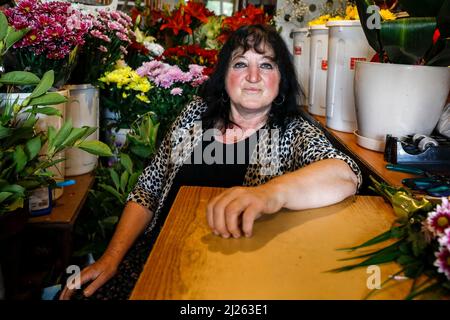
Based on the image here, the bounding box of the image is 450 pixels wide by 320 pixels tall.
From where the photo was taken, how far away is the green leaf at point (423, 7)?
114 centimetres

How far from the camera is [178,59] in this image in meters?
2.22

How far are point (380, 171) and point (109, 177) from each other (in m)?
1.17

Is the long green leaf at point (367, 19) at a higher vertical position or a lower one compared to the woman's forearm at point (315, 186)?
higher

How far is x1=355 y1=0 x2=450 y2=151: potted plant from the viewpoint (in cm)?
114

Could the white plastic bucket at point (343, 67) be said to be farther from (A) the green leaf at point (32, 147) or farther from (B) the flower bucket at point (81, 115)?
(A) the green leaf at point (32, 147)

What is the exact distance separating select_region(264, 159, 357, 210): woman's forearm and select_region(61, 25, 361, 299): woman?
193 millimetres

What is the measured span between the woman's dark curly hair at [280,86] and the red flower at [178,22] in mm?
758

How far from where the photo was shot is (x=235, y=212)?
71 cm

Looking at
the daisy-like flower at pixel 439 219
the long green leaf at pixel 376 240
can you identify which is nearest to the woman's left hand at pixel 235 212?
the long green leaf at pixel 376 240

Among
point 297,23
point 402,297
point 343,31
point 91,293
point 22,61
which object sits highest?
point 297,23

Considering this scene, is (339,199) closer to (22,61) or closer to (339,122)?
(339,122)

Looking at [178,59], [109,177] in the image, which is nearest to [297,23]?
[178,59]

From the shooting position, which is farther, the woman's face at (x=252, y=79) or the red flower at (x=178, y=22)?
the red flower at (x=178, y=22)

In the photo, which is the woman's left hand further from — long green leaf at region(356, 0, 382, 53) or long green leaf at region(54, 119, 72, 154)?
long green leaf at region(356, 0, 382, 53)
